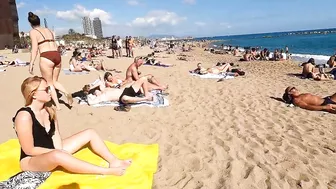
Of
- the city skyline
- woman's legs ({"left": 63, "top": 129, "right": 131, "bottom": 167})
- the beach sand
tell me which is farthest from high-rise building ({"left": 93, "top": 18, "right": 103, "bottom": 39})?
woman's legs ({"left": 63, "top": 129, "right": 131, "bottom": 167})

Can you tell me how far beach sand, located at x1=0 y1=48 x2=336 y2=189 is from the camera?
3074mm

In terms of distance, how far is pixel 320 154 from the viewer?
141 inches

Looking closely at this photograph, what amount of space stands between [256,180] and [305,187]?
1.49 ft

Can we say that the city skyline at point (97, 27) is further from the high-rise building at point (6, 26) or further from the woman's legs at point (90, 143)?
the woman's legs at point (90, 143)

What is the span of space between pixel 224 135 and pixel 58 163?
2.52m

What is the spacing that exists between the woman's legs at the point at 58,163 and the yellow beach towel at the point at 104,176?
0.11m

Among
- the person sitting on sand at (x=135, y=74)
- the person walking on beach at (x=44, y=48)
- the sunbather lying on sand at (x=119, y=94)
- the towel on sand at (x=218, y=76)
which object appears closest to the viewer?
the person walking on beach at (x=44, y=48)

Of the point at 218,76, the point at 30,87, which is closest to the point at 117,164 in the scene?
the point at 30,87

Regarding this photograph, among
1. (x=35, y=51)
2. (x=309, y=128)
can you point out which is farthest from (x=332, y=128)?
(x=35, y=51)

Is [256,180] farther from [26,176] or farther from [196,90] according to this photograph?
[196,90]

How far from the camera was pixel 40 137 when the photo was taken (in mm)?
2666

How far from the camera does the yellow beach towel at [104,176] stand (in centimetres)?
270

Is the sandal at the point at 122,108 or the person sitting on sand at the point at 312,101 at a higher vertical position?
the sandal at the point at 122,108

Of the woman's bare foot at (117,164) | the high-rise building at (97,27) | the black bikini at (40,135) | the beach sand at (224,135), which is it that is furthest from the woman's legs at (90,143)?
the high-rise building at (97,27)
